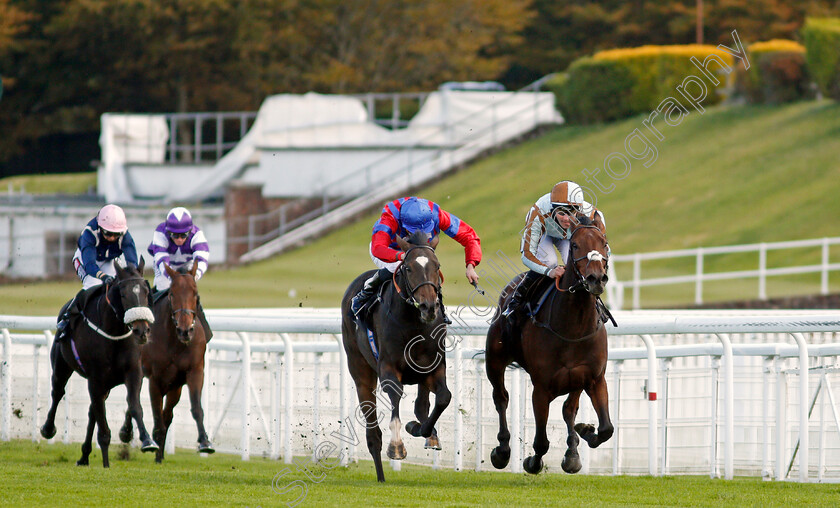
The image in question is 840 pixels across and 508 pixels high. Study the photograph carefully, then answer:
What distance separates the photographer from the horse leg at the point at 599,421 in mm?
7266

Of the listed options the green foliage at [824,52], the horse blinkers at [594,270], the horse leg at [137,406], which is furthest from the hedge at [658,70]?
the horse blinkers at [594,270]

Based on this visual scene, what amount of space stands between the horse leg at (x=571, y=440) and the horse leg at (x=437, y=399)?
68cm

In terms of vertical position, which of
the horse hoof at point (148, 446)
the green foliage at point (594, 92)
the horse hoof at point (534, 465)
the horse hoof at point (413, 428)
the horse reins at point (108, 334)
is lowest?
the horse hoof at point (148, 446)

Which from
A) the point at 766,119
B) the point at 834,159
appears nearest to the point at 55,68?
the point at 766,119

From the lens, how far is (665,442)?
26.9ft

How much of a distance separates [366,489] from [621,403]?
2.26 m

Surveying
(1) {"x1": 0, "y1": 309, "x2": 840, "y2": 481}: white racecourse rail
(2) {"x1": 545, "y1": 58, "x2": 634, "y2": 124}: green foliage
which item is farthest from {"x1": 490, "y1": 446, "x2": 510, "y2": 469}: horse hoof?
(2) {"x1": 545, "y1": 58, "x2": 634, "y2": 124}: green foliage

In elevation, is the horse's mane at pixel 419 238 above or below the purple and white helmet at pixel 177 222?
below

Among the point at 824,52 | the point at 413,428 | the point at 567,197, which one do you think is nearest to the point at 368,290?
the point at 413,428

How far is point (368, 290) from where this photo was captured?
835 centimetres

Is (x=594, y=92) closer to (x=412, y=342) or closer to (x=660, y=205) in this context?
(x=660, y=205)

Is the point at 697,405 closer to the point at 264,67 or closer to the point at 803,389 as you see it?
the point at 803,389

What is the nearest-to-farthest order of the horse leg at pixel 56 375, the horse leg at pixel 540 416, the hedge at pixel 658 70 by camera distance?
the horse leg at pixel 540 416, the horse leg at pixel 56 375, the hedge at pixel 658 70

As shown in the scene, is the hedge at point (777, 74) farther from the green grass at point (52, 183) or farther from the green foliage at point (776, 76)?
the green grass at point (52, 183)
